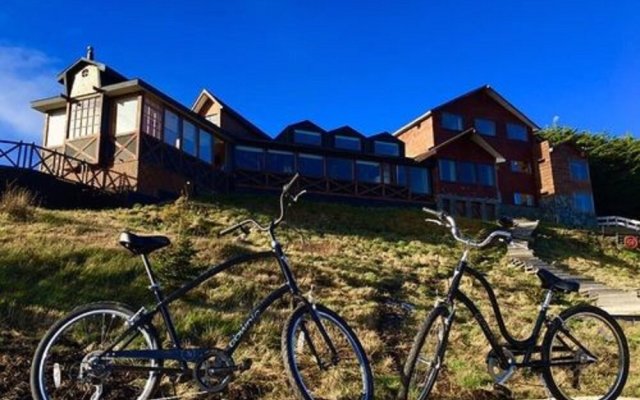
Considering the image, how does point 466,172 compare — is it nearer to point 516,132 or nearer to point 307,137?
point 516,132

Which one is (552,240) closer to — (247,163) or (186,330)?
(247,163)

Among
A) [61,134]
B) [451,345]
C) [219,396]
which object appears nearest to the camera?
[219,396]

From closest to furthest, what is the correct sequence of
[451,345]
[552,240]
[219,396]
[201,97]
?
[219,396] → [451,345] → [552,240] → [201,97]

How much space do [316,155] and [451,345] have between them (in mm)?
24538

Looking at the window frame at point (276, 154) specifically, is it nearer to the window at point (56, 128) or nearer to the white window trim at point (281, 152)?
the white window trim at point (281, 152)

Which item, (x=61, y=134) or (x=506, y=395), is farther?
(x=61, y=134)

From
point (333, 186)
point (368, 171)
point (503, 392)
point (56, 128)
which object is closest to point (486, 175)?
point (368, 171)

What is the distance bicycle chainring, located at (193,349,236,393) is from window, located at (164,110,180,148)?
2102 cm

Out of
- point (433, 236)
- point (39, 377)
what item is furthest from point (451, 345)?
point (433, 236)

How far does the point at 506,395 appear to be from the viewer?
5.45 m

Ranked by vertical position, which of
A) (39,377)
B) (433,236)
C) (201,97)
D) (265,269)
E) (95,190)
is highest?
(201,97)

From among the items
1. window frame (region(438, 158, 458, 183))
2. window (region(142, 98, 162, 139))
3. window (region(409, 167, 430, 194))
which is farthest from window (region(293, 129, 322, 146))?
window (region(142, 98, 162, 139))

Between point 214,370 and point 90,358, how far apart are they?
0.82 meters

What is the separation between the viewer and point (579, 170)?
134ft
